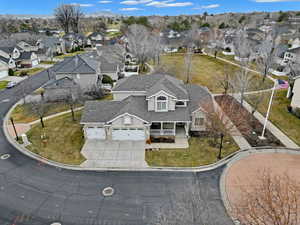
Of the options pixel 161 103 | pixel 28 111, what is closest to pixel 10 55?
pixel 28 111

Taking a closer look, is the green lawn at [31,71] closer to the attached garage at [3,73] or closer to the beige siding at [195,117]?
the attached garage at [3,73]

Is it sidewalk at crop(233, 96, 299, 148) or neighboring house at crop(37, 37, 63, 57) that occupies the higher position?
neighboring house at crop(37, 37, 63, 57)

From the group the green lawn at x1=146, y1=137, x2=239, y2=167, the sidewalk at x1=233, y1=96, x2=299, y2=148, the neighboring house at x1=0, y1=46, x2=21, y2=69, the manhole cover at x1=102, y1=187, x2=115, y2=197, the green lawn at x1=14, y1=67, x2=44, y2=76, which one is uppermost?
the neighboring house at x1=0, y1=46, x2=21, y2=69

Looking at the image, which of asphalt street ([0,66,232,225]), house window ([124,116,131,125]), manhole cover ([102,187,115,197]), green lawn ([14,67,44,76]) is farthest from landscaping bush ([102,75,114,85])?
manhole cover ([102,187,115,197])

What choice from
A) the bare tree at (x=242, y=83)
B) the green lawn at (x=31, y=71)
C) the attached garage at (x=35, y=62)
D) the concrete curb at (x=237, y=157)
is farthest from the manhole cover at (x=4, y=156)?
the attached garage at (x=35, y=62)

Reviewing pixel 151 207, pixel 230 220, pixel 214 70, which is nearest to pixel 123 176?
pixel 151 207

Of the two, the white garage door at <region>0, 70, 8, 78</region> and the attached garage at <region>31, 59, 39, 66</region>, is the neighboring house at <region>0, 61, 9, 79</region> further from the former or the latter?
the attached garage at <region>31, 59, 39, 66</region>

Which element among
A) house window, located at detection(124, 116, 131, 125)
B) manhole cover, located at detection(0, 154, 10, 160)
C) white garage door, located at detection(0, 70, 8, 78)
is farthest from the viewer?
white garage door, located at detection(0, 70, 8, 78)
